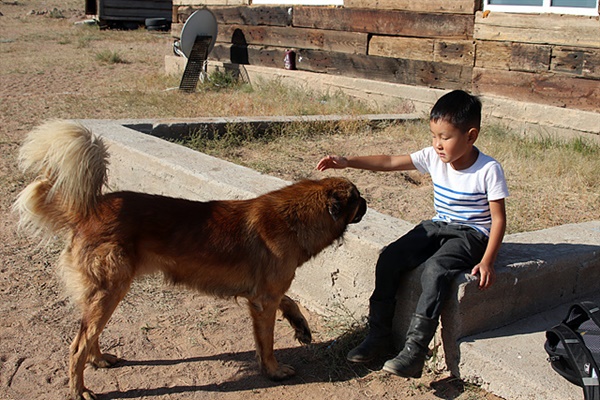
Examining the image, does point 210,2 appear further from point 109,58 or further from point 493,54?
point 493,54

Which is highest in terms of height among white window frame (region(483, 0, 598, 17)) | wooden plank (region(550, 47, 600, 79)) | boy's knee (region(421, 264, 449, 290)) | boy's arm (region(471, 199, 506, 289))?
white window frame (region(483, 0, 598, 17))

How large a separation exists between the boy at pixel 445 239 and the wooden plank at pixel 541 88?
4.58m

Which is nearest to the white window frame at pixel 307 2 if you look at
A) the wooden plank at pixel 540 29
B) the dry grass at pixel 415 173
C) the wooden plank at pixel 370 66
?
the wooden plank at pixel 370 66

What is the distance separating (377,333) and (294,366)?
1.76ft

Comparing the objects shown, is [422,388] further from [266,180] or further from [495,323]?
[266,180]

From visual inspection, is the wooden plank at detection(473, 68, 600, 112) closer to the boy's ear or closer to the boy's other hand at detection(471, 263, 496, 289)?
the boy's ear

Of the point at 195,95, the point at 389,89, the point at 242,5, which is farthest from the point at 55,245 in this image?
the point at 242,5

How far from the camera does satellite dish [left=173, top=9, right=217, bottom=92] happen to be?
1288 cm

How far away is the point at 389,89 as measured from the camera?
996 cm

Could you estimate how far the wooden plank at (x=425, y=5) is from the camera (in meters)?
8.70

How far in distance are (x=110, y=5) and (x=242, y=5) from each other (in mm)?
15096

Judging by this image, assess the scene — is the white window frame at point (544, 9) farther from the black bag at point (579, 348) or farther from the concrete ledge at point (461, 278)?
the black bag at point (579, 348)

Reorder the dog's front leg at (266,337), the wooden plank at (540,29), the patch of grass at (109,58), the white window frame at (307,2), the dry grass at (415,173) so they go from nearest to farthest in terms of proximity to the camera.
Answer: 1. the dog's front leg at (266,337)
2. the dry grass at (415,173)
3. the wooden plank at (540,29)
4. the white window frame at (307,2)
5. the patch of grass at (109,58)

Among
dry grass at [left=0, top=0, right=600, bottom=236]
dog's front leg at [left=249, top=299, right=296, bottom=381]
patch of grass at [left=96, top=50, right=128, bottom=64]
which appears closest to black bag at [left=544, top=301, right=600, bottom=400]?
dog's front leg at [left=249, top=299, right=296, bottom=381]
